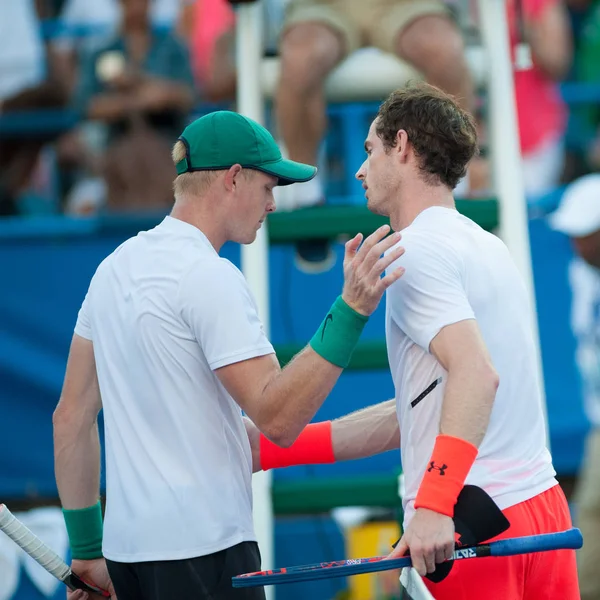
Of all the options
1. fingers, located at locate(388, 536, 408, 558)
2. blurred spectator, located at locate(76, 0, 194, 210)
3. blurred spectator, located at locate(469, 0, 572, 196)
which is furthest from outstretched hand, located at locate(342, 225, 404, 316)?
blurred spectator, located at locate(469, 0, 572, 196)

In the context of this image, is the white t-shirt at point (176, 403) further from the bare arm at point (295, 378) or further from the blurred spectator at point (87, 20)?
the blurred spectator at point (87, 20)

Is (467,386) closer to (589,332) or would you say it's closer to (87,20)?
(589,332)

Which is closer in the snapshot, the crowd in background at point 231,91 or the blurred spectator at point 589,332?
the crowd in background at point 231,91

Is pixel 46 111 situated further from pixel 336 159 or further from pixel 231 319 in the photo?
pixel 231 319

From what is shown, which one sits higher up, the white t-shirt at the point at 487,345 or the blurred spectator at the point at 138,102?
the blurred spectator at the point at 138,102

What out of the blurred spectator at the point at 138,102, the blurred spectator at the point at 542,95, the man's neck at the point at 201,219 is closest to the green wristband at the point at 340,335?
the man's neck at the point at 201,219

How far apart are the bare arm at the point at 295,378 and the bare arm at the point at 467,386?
0.19m

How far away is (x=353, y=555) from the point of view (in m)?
4.71

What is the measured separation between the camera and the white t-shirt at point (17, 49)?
609 centimetres

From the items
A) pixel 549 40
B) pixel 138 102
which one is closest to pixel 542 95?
pixel 549 40

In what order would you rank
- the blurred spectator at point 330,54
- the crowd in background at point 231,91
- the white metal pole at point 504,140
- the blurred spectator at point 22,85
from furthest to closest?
1. the blurred spectator at point 22,85
2. the crowd in background at point 231,91
3. the blurred spectator at point 330,54
4. the white metal pole at point 504,140

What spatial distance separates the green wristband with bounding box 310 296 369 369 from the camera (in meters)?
2.26

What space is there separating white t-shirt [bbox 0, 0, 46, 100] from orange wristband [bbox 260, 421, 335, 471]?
3902 mm

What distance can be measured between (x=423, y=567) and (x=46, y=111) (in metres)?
4.49
